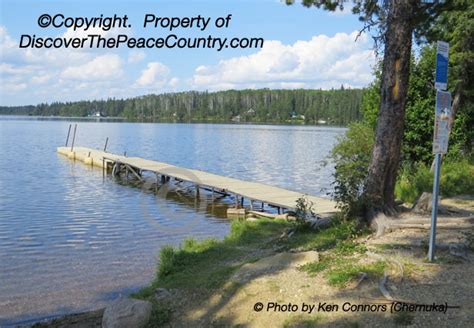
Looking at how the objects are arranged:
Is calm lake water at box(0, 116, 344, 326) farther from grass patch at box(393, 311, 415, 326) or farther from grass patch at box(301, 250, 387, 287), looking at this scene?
grass patch at box(393, 311, 415, 326)

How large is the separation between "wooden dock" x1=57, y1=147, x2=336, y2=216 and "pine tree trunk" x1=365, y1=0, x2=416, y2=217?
5.01 m

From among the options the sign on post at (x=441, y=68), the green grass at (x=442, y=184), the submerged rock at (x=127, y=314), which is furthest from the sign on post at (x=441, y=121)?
the green grass at (x=442, y=184)

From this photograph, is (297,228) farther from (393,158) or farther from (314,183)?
(314,183)

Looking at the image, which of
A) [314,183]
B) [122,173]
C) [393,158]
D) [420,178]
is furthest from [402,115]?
[122,173]

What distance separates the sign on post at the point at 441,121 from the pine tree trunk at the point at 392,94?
227 cm

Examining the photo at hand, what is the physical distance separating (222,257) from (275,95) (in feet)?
626

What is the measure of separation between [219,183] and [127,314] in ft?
58.6

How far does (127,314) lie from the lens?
706cm

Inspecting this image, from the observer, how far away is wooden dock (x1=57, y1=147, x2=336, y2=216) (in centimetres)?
1889

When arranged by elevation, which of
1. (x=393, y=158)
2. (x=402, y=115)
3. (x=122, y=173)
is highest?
(x=402, y=115)

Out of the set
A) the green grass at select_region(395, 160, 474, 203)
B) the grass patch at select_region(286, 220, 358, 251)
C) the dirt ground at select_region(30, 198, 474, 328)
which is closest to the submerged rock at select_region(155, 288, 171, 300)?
the dirt ground at select_region(30, 198, 474, 328)

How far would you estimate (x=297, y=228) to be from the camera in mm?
10727

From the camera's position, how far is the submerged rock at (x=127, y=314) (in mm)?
7016

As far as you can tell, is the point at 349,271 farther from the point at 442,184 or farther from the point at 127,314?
the point at 442,184
